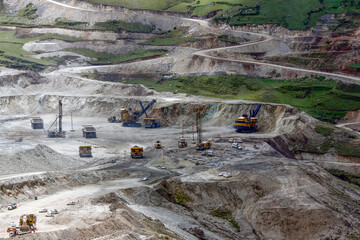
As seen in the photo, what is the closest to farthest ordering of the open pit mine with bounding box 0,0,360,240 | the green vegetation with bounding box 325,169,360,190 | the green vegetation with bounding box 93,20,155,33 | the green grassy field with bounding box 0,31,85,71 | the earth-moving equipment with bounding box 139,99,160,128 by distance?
the open pit mine with bounding box 0,0,360,240
the green vegetation with bounding box 325,169,360,190
the earth-moving equipment with bounding box 139,99,160,128
the green grassy field with bounding box 0,31,85,71
the green vegetation with bounding box 93,20,155,33

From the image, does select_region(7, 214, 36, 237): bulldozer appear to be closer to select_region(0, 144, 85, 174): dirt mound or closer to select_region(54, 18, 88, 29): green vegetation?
select_region(0, 144, 85, 174): dirt mound

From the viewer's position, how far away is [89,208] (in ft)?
154

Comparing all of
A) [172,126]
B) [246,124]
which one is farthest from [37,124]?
[246,124]

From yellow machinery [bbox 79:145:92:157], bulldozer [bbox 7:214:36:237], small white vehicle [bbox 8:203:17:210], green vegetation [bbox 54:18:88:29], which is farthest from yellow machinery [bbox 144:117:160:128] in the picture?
green vegetation [bbox 54:18:88:29]

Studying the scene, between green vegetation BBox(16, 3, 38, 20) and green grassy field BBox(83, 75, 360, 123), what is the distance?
83.4 meters

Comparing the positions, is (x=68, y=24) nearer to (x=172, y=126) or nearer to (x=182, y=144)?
(x=172, y=126)

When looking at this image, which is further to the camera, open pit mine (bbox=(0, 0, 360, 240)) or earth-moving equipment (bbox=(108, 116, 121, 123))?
earth-moving equipment (bbox=(108, 116, 121, 123))

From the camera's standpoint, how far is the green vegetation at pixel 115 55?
14075cm

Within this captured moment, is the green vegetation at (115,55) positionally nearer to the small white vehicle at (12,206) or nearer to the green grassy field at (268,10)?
the green grassy field at (268,10)

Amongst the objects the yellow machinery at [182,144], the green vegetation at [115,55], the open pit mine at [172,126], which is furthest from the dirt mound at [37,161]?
the green vegetation at [115,55]

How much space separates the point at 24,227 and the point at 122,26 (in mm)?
127500

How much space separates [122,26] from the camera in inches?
6363

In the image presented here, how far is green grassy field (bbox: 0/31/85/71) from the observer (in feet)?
457

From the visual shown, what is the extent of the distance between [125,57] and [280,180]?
94.2 meters
